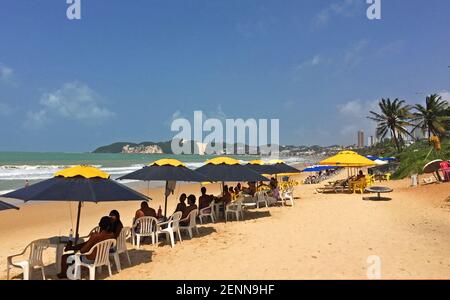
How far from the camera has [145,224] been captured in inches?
308

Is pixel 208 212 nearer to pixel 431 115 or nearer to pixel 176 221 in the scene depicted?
pixel 176 221

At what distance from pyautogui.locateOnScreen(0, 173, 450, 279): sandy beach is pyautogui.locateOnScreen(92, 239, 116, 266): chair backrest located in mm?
359

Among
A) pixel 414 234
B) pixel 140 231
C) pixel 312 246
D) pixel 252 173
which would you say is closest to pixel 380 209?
pixel 414 234

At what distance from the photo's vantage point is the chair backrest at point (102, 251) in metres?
5.64

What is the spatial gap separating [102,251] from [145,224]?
2116 millimetres

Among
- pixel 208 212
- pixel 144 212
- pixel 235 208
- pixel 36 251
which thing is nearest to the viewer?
pixel 36 251

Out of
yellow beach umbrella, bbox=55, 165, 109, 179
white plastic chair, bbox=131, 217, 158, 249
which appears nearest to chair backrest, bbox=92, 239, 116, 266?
yellow beach umbrella, bbox=55, 165, 109, 179

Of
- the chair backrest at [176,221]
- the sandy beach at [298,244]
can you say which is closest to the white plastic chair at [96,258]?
the sandy beach at [298,244]

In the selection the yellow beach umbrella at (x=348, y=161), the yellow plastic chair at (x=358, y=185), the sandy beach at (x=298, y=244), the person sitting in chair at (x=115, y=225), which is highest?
the yellow beach umbrella at (x=348, y=161)

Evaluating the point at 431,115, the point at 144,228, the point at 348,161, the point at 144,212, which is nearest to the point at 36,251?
the point at 144,228

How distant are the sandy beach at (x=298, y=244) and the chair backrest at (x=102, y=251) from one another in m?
0.36

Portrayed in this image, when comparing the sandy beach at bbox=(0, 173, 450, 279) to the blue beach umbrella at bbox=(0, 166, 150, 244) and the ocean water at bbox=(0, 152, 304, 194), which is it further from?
the ocean water at bbox=(0, 152, 304, 194)

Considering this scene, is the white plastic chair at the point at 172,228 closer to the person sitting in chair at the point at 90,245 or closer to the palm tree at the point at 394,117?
the person sitting in chair at the point at 90,245
